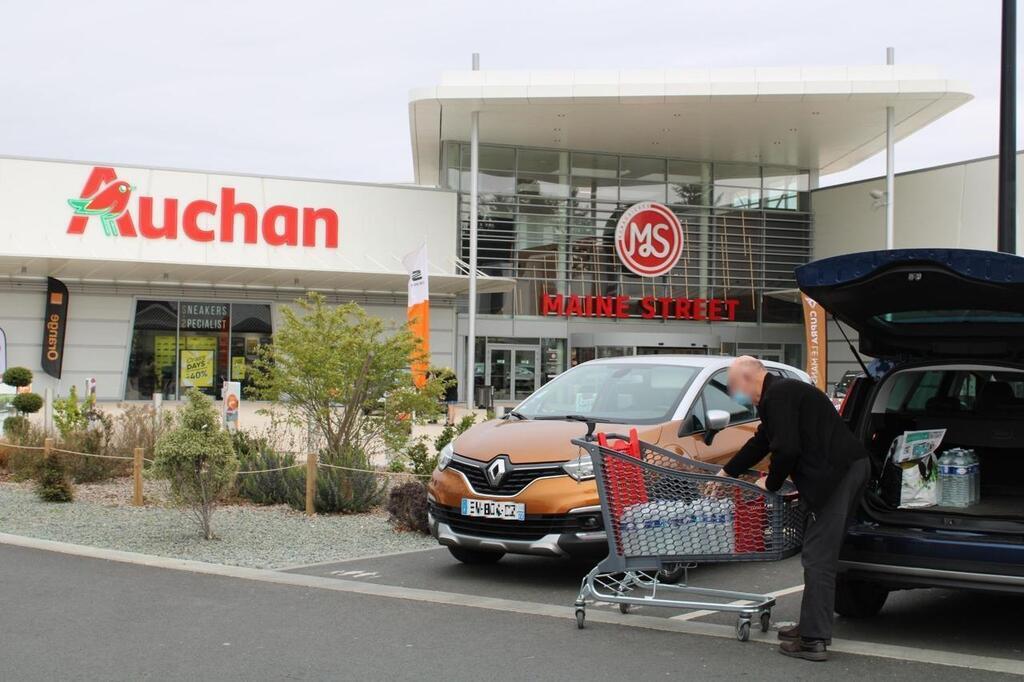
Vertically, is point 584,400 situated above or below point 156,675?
above

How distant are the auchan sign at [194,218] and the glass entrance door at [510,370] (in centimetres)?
668

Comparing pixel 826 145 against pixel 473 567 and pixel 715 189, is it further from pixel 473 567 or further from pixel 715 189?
pixel 473 567

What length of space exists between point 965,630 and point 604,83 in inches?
1004

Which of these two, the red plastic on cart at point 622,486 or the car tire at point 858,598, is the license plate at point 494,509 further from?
the car tire at point 858,598

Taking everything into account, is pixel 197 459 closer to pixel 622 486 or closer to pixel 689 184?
pixel 622 486

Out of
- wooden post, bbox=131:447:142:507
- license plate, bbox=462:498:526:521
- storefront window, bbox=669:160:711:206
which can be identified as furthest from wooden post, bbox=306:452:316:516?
storefront window, bbox=669:160:711:206

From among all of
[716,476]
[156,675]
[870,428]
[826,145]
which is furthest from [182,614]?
[826,145]

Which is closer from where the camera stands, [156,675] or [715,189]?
[156,675]

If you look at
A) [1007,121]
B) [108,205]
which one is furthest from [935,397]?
[108,205]

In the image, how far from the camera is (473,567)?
869cm

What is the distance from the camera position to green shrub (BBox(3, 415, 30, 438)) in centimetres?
1518

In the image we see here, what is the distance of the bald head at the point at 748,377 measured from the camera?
6070mm

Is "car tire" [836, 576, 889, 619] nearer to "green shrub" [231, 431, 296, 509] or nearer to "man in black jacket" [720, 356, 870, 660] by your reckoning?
"man in black jacket" [720, 356, 870, 660]

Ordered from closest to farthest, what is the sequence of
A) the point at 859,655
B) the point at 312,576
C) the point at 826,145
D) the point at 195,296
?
the point at 859,655 → the point at 312,576 → the point at 195,296 → the point at 826,145
